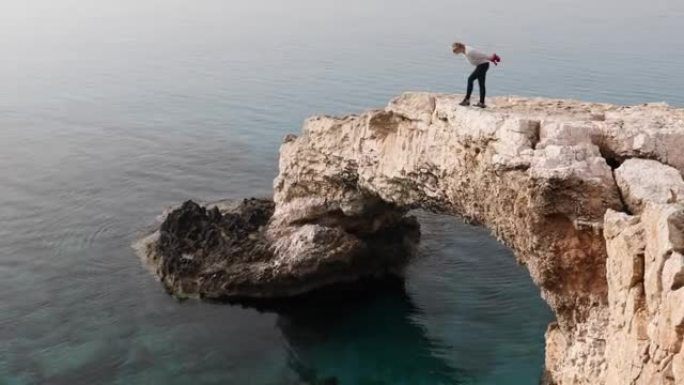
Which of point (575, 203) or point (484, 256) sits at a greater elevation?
point (575, 203)

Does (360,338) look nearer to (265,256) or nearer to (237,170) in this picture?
(265,256)

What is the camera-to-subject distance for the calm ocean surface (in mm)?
24719

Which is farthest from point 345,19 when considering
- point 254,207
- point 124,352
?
point 124,352

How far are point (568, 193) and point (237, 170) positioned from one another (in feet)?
111

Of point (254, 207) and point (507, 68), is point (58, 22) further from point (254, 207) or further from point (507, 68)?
point (254, 207)

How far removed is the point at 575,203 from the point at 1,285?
87.5 ft

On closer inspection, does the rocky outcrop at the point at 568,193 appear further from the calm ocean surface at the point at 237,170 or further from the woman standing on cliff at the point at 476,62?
the calm ocean surface at the point at 237,170

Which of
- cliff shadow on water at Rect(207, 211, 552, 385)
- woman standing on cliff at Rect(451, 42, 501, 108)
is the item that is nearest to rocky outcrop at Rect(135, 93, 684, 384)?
woman standing on cliff at Rect(451, 42, 501, 108)

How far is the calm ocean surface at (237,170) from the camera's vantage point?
24.7m

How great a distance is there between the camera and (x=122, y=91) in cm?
7119

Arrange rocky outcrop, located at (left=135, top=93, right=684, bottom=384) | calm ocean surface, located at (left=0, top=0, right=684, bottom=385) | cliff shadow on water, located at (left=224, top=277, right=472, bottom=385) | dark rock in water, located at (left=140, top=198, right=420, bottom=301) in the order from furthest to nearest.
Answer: dark rock in water, located at (left=140, top=198, right=420, bottom=301) < calm ocean surface, located at (left=0, top=0, right=684, bottom=385) < cliff shadow on water, located at (left=224, top=277, right=472, bottom=385) < rocky outcrop, located at (left=135, top=93, right=684, bottom=384)

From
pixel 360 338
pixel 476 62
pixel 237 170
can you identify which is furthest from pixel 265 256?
pixel 237 170

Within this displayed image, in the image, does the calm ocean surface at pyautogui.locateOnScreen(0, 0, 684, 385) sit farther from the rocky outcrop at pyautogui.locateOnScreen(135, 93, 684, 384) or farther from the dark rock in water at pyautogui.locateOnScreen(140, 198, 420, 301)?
the rocky outcrop at pyautogui.locateOnScreen(135, 93, 684, 384)

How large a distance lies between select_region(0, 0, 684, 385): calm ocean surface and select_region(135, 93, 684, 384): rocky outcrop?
590cm
